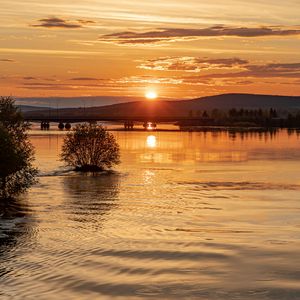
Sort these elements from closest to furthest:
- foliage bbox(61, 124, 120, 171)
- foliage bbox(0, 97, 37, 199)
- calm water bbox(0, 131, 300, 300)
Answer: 1. calm water bbox(0, 131, 300, 300)
2. foliage bbox(0, 97, 37, 199)
3. foliage bbox(61, 124, 120, 171)

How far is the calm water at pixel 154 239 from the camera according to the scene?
44.7 m

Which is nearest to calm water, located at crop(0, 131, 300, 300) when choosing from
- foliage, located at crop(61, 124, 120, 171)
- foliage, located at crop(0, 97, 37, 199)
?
foliage, located at crop(0, 97, 37, 199)

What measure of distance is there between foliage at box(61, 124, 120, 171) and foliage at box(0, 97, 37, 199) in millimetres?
29634

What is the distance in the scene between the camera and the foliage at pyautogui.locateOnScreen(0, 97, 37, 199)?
82.8 metres

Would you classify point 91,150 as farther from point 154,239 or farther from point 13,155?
point 154,239

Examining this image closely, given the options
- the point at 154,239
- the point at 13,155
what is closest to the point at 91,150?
the point at 13,155

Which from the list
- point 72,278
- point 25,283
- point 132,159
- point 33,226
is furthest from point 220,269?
point 132,159

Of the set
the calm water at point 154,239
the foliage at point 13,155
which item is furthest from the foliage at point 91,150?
the foliage at point 13,155

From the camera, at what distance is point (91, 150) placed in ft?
424

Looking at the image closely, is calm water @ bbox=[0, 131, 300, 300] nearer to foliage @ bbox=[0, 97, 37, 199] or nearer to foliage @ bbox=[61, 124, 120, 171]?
foliage @ bbox=[0, 97, 37, 199]

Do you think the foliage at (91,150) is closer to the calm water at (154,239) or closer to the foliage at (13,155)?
the calm water at (154,239)

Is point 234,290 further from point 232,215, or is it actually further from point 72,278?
point 232,215

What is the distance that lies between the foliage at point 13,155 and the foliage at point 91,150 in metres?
29.6

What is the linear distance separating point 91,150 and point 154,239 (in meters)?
70.0
